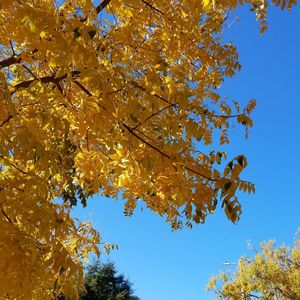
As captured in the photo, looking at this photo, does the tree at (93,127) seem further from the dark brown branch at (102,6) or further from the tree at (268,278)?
the tree at (268,278)

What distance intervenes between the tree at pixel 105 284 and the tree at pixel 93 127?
72.7 ft

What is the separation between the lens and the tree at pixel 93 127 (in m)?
2.15

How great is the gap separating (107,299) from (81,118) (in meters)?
23.9

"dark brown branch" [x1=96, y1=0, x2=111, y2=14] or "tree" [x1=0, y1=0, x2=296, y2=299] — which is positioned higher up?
"dark brown branch" [x1=96, y1=0, x2=111, y2=14]

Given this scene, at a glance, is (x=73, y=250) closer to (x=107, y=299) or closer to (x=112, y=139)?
(x=112, y=139)

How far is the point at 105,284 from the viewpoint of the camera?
85.7ft

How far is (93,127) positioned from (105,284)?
24.8 m

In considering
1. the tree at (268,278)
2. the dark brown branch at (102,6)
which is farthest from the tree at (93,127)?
the tree at (268,278)

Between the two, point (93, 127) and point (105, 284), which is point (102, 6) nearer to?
Result: point (93, 127)

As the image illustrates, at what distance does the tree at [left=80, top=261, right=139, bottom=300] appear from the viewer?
25.5 metres

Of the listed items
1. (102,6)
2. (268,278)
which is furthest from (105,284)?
(102,6)

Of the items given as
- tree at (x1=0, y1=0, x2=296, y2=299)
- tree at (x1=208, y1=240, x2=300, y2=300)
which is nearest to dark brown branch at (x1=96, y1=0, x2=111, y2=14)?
tree at (x1=0, y1=0, x2=296, y2=299)

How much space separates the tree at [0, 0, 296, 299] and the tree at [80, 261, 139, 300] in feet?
72.7

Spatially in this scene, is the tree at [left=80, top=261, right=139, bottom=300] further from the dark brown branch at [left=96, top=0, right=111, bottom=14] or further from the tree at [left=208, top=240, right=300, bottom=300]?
the dark brown branch at [left=96, top=0, right=111, bottom=14]
